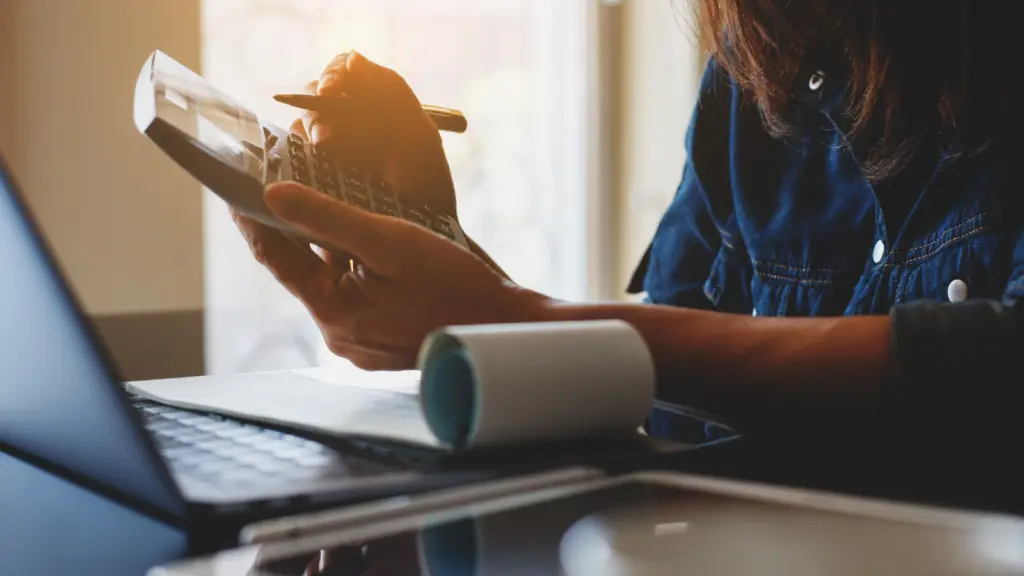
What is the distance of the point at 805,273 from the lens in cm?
67

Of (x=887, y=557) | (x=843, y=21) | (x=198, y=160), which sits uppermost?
(x=843, y=21)

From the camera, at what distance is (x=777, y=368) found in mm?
409

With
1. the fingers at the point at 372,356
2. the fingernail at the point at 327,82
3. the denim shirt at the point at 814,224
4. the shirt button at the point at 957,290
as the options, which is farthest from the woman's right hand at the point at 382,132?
the shirt button at the point at 957,290

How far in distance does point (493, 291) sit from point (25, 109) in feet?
3.26

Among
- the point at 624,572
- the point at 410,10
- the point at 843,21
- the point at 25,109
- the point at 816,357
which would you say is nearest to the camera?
the point at 624,572

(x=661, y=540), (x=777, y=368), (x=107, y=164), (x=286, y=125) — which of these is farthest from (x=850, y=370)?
(x=107, y=164)

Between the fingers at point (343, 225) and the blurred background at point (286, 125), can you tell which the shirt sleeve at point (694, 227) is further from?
the fingers at point (343, 225)

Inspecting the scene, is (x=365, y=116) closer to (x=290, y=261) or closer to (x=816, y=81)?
(x=290, y=261)

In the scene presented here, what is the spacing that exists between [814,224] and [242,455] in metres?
0.48

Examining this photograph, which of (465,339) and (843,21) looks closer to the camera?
(465,339)

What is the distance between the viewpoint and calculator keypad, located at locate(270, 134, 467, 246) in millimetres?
483

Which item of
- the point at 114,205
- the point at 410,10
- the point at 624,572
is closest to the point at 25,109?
the point at 114,205

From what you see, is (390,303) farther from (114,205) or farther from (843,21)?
(114,205)

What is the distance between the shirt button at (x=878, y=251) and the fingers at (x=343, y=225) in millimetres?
357
